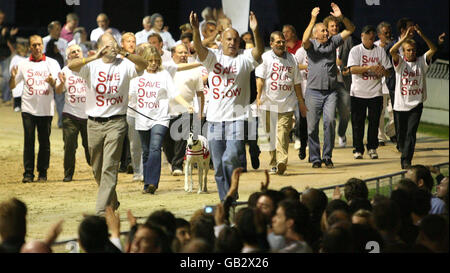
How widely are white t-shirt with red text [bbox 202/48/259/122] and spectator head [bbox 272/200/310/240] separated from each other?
13.9ft

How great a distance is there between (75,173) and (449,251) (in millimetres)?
9248

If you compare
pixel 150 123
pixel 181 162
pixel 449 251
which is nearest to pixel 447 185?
pixel 449 251

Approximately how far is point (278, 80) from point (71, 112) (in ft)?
9.53

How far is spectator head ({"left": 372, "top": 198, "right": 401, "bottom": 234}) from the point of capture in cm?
821

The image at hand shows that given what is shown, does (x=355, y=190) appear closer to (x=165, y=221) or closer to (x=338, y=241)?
(x=165, y=221)

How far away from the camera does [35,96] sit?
49.4ft

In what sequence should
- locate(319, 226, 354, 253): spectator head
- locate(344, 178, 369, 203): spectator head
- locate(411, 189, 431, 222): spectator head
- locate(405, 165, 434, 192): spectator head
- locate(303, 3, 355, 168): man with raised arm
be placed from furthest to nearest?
locate(303, 3, 355, 168): man with raised arm → locate(405, 165, 434, 192): spectator head → locate(344, 178, 369, 203): spectator head → locate(411, 189, 431, 222): spectator head → locate(319, 226, 354, 253): spectator head

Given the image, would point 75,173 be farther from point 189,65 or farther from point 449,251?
point 449,251

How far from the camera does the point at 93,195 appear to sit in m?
14.1

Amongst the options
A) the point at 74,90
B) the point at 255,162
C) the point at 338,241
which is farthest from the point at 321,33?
the point at 338,241

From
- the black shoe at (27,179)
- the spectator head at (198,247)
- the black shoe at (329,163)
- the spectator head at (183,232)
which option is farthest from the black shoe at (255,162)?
the spectator head at (198,247)

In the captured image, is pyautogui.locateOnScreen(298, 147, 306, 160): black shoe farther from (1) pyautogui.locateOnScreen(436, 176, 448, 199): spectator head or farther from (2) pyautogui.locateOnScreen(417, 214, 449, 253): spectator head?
(2) pyautogui.locateOnScreen(417, 214, 449, 253): spectator head

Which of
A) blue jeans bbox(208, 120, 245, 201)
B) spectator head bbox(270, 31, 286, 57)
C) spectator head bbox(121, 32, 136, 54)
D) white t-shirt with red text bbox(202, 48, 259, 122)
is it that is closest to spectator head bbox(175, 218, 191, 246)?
blue jeans bbox(208, 120, 245, 201)

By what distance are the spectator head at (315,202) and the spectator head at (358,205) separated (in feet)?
0.76
